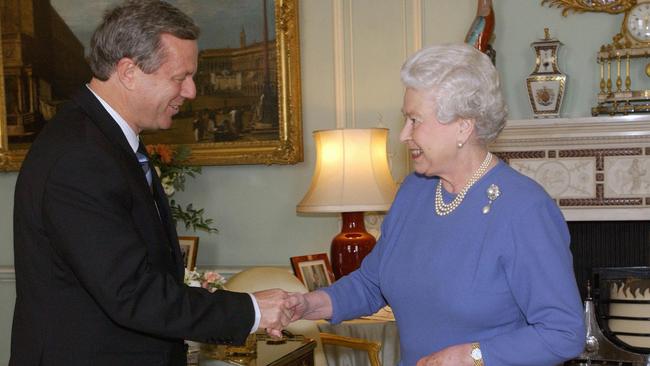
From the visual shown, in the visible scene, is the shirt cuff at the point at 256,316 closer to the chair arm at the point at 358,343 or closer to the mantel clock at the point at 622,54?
the chair arm at the point at 358,343

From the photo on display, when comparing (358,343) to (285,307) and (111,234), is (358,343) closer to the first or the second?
(285,307)

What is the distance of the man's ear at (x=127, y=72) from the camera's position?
2.29 meters

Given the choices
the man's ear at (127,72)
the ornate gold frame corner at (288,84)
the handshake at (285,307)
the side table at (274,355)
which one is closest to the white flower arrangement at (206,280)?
the side table at (274,355)

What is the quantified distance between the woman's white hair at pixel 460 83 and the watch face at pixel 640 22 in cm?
293

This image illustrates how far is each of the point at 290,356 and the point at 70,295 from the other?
1414 millimetres

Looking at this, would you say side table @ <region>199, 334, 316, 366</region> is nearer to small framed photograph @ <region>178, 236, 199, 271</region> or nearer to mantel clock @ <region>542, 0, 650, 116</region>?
small framed photograph @ <region>178, 236, 199, 271</region>

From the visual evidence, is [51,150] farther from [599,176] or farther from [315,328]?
[599,176]

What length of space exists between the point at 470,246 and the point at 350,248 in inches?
93.6

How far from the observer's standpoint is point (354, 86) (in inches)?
209

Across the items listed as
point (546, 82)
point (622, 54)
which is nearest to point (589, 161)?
point (546, 82)

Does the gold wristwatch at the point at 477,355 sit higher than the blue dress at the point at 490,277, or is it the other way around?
the blue dress at the point at 490,277

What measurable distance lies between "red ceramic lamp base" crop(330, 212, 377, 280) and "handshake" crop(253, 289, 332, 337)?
6.30ft

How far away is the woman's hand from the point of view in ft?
6.99

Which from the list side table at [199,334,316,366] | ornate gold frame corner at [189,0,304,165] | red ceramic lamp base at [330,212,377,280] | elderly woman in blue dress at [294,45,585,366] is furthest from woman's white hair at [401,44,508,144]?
ornate gold frame corner at [189,0,304,165]
